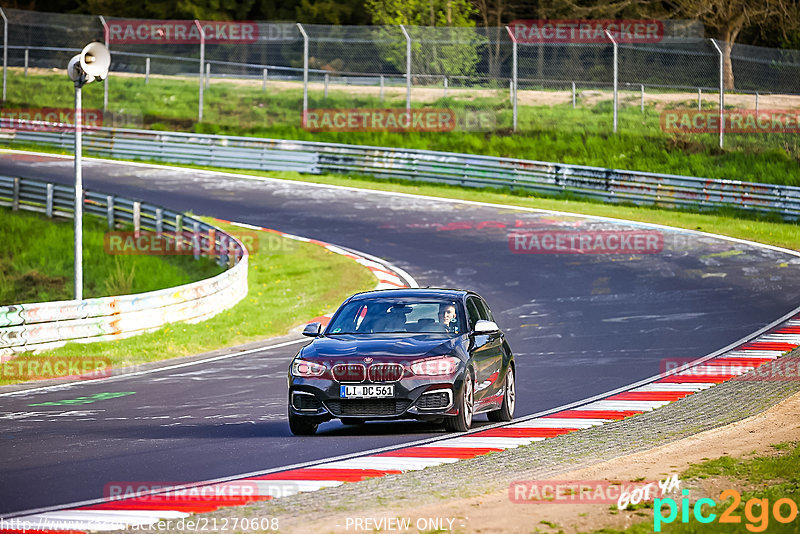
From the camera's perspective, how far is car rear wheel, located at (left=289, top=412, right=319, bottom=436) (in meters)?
11.5

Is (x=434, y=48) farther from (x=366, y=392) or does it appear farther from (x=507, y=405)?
(x=366, y=392)

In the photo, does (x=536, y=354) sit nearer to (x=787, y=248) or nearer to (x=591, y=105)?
(x=787, y=248)

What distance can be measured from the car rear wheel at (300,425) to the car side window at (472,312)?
6.40ft

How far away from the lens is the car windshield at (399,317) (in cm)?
1236

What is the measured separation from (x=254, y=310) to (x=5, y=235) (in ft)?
42.6

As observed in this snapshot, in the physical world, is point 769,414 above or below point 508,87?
below

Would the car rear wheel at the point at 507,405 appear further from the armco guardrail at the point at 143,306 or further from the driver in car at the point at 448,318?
the armco guardrail at the point at 143,306

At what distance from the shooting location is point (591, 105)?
1607 inches

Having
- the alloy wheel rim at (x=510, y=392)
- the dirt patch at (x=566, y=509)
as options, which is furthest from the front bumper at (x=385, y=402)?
the dirt patch at (x=566, y=509)

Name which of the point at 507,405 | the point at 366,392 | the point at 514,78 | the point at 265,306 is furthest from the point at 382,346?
the point at 514,78

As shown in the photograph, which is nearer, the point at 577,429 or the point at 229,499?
the point at 229,499

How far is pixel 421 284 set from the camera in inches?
934

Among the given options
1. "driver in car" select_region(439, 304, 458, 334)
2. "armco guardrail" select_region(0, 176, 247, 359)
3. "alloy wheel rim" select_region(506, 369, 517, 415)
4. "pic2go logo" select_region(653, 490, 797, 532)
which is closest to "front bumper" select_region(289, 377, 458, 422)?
"driver in car" select_region(439, 304, 458, 334)

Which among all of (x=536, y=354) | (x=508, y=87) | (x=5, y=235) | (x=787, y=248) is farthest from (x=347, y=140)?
(x=536, y=354)
